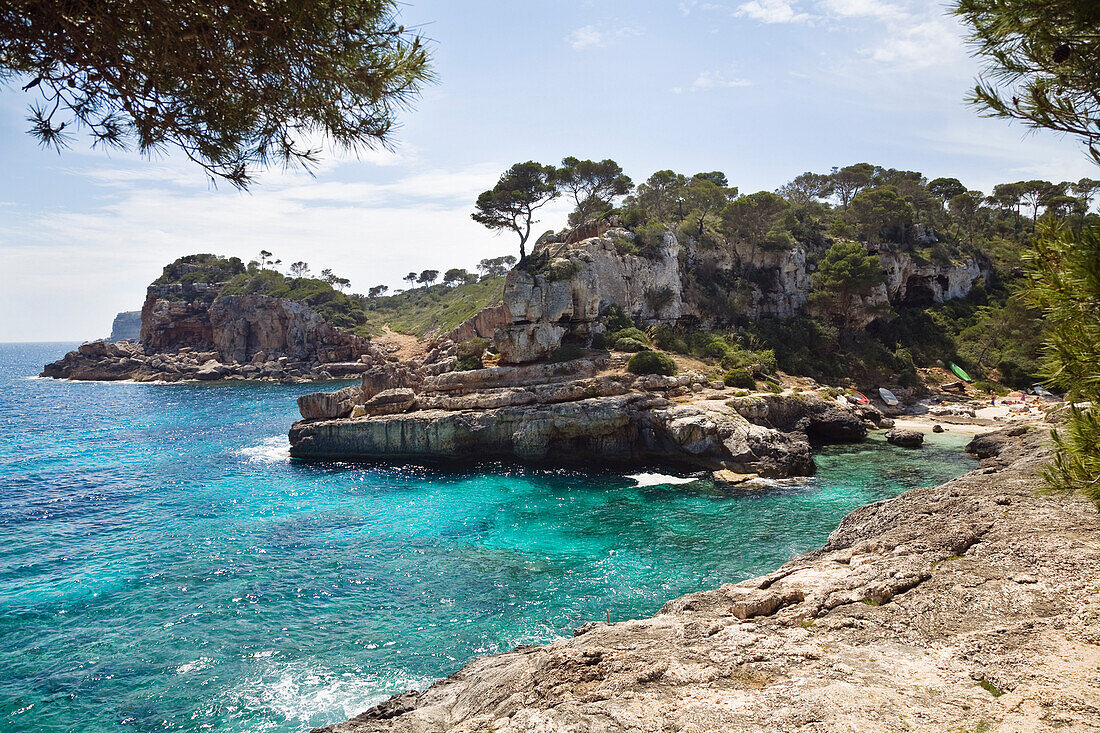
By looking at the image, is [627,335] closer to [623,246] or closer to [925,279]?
[623,246]

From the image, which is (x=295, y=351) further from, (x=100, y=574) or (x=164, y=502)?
(x=100, y=574)

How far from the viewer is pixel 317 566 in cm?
1875

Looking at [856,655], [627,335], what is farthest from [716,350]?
[856,655]

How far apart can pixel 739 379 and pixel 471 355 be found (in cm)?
1919

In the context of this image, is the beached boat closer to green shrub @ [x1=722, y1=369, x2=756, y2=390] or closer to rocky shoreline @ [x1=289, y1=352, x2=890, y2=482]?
rocky shoreline @ [x1=289, y1=352, x2=890, y2=482]

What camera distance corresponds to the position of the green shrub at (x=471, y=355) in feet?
122

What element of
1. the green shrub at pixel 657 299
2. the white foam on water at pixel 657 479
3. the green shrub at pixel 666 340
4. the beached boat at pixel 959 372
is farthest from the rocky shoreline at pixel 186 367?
the beached boat at pixel 959 372

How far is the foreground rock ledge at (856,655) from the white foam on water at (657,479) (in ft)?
53.8

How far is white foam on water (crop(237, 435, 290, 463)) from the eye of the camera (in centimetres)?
3500

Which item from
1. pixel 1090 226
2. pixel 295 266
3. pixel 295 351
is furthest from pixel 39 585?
pixel 295 266

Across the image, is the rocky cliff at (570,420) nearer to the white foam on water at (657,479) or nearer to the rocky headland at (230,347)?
the white foam on water at (657,479)

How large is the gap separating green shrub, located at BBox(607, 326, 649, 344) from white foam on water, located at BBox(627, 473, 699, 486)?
14938mm

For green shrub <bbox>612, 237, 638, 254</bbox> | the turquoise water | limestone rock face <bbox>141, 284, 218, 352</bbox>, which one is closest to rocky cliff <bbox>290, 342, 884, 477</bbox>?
the turquoise water

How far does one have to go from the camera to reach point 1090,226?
5293 millimetres
